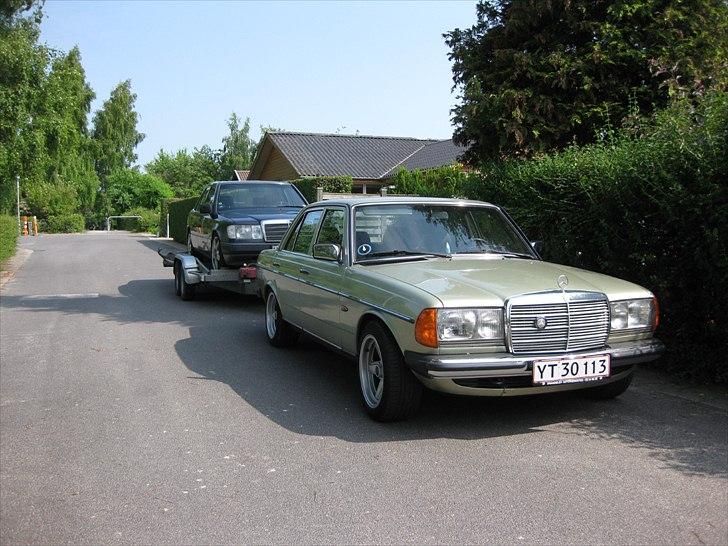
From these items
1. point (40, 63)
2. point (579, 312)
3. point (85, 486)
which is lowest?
point (85, 486)

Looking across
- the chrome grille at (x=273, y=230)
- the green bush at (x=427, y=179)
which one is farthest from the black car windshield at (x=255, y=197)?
the green bush at (x=427, y=179)

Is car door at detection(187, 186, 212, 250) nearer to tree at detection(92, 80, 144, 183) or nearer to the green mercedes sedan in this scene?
the green mercedes sedan

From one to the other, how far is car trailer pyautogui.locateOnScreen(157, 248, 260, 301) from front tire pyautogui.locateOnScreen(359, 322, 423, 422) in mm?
4663

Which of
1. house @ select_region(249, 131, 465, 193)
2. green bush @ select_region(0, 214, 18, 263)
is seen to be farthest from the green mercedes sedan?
house @ select_region(249, 131, 465, 193)

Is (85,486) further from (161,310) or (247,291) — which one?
(161,310)

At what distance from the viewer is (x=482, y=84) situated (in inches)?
424

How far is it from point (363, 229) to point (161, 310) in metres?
6.24

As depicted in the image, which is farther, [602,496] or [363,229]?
[363,229]

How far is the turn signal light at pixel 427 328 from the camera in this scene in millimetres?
4695

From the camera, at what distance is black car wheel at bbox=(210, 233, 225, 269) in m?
11.4

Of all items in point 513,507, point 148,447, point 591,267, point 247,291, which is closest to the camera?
point 513,507

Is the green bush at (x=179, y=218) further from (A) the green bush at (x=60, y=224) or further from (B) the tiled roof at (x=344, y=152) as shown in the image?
(A) the green bush at (x=60, y=224)

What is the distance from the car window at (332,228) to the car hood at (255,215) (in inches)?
169

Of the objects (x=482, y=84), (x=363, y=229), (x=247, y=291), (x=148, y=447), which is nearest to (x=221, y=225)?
(x=247, y=291)
